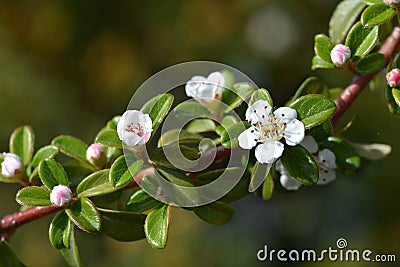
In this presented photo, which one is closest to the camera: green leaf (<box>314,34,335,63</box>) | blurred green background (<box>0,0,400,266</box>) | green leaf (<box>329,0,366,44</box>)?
green leaf (<box>314,34,335,63</box>)

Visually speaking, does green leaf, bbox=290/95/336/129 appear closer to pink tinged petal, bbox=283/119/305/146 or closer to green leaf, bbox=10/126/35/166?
pink tinged petal, bbox=283/119/305/146

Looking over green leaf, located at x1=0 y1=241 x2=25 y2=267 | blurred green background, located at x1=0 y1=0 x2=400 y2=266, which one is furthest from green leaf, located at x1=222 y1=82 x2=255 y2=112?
blurred green background, located at x1=0 y1=0 x2=400 y2=266

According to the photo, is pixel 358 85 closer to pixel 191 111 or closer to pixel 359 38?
pixel 359 38

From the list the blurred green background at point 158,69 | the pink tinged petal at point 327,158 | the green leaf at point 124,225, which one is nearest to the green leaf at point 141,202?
the green leaf at point 124,225

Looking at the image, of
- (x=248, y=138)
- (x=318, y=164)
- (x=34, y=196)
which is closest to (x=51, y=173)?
(x=34, y=196)

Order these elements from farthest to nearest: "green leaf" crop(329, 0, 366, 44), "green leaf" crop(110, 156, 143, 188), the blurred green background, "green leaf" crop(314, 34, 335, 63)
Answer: the blurred green background
"green leaf" crop(329, 0, 366, 44)
"green leaf" crop(314, 34, 335, 63)
"green leaf" crop(110, 156, 143, 188)

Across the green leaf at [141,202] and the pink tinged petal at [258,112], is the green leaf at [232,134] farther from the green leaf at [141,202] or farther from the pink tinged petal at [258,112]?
the green leaf at [141,202]
